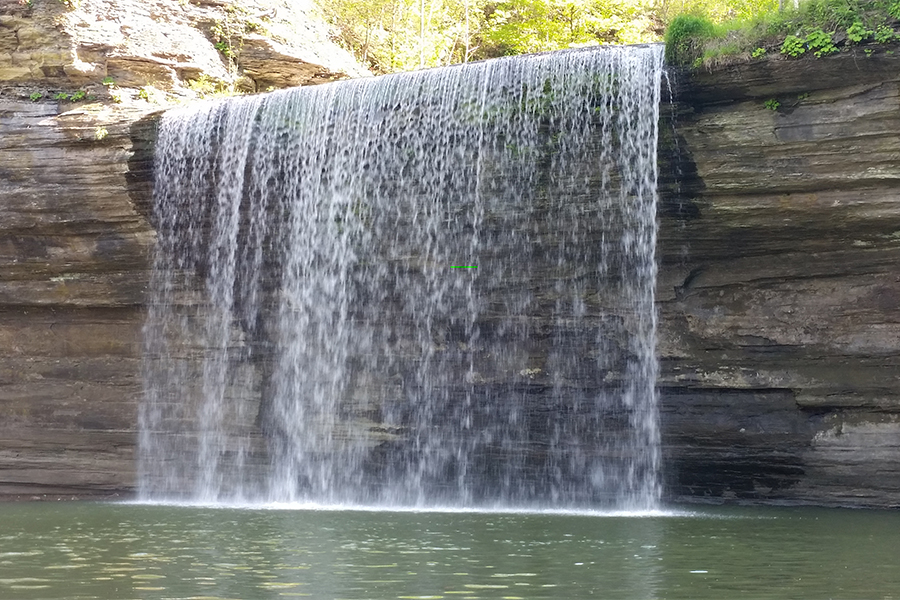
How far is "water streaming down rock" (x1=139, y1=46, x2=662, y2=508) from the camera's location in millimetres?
13250

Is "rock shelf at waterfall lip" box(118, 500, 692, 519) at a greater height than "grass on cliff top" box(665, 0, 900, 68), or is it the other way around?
"grass on cliff top" box(665, 0, 900, 68)

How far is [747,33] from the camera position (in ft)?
39.6

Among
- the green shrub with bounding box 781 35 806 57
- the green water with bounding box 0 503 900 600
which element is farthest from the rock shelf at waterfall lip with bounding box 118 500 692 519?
the green shrub with bounding box 781 35 806 57

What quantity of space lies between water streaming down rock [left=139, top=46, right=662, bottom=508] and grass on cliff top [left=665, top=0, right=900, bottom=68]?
A: 1.77 ft

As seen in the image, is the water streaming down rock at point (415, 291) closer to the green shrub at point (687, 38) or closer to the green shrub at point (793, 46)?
the green shrub at point (687, 38)

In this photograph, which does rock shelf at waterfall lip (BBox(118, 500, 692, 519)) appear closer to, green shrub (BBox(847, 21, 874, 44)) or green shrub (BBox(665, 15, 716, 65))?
green shrub (BBox(665, 15, 716, 65))

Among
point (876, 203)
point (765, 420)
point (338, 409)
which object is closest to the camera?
point (876, 203)

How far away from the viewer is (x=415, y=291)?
14.2 metres

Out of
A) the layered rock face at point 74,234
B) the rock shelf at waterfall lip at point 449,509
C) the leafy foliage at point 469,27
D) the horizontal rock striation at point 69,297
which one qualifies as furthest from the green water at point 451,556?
the leafy foliage at point 469,27

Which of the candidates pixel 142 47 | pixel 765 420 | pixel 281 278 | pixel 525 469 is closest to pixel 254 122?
pixel 281 278

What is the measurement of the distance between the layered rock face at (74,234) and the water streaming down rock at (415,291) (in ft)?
1.60

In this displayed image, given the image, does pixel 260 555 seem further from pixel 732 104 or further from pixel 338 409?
pixel 732 104

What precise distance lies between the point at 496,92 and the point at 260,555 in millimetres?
7429

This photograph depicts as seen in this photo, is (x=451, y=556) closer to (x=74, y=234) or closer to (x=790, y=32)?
(x=790, y=32)
